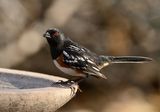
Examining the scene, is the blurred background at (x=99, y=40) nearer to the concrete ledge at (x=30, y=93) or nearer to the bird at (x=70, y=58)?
the bird at (x=70, y=58)

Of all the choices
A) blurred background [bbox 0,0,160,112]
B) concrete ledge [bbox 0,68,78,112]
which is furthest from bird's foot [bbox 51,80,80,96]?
blurred background [bbox 0,0,160,112]

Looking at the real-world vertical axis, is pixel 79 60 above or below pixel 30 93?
above

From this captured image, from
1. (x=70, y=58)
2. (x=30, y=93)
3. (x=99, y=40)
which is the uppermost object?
(x=99, y=40)

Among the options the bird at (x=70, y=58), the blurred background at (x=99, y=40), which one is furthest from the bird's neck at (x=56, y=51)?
the blurred background at (x=99, y=40)

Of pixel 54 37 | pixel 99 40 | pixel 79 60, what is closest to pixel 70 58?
pixel 79 60

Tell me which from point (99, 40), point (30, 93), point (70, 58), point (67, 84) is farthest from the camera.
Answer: point (99, 40)

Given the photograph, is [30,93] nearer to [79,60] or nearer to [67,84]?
[67,84]
